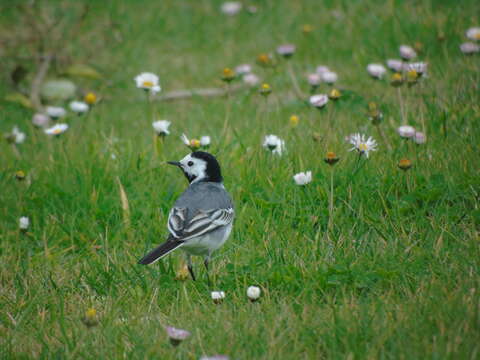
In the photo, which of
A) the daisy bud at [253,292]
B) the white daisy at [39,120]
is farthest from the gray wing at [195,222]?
the white daisy at [39,120]

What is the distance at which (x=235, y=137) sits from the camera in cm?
546

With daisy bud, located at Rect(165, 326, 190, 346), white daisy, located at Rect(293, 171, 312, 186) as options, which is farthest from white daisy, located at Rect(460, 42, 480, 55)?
daisy bud, located at Rect(165, 326, 190, 346)

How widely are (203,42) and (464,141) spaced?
3922 millimetres

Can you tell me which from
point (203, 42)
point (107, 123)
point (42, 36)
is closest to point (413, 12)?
point (203, 42)

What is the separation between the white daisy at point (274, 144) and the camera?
478cm

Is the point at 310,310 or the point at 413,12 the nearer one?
the point at 310,310

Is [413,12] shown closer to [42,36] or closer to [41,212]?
[42,36]

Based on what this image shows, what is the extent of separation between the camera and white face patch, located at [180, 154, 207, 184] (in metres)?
4.45

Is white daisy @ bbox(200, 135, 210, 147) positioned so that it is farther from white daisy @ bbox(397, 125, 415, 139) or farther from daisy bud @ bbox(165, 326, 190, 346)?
daisy bud @ bbox(165, 326, 190, 346)

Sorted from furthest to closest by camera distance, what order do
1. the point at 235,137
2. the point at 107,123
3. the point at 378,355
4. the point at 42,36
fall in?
the point at 42,36, the point at 107,123, the point at 235,137, the point at 378,355

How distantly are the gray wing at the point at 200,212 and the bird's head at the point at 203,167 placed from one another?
0.28 feet

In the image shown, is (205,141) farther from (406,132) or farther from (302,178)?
(406,132)

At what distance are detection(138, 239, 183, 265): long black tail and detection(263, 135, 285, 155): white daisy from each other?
1300 mm

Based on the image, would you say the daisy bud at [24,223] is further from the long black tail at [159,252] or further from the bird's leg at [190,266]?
the long black tail at [159,252]
